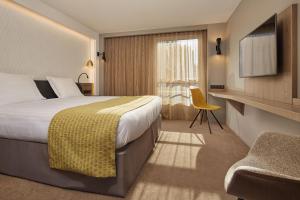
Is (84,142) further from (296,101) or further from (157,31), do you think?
(157,31)

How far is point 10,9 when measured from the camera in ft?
8.52

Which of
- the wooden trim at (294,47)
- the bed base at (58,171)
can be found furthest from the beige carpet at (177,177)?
the wooden trim at (294,47)

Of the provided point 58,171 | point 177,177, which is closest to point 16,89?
point 58,171

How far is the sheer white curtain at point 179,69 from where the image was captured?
13.9ft

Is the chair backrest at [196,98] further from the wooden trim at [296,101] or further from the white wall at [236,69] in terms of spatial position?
the wooden trim at [296,101]

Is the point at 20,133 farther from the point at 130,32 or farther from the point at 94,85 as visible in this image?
the point at 130,32

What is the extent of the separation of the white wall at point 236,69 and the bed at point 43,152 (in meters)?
1.40

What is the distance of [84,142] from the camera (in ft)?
4.17

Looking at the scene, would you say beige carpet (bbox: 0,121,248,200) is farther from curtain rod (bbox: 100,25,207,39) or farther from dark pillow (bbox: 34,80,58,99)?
curtain rod (bbox: 100,25,207,39)

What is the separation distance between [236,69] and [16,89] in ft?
11.6

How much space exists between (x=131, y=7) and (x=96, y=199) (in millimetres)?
3140

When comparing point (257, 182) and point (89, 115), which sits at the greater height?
point (89, 115)

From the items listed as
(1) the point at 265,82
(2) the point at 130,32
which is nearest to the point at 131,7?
(2) the point at 130,32

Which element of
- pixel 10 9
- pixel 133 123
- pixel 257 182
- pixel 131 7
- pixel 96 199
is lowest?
pixel 96 199
